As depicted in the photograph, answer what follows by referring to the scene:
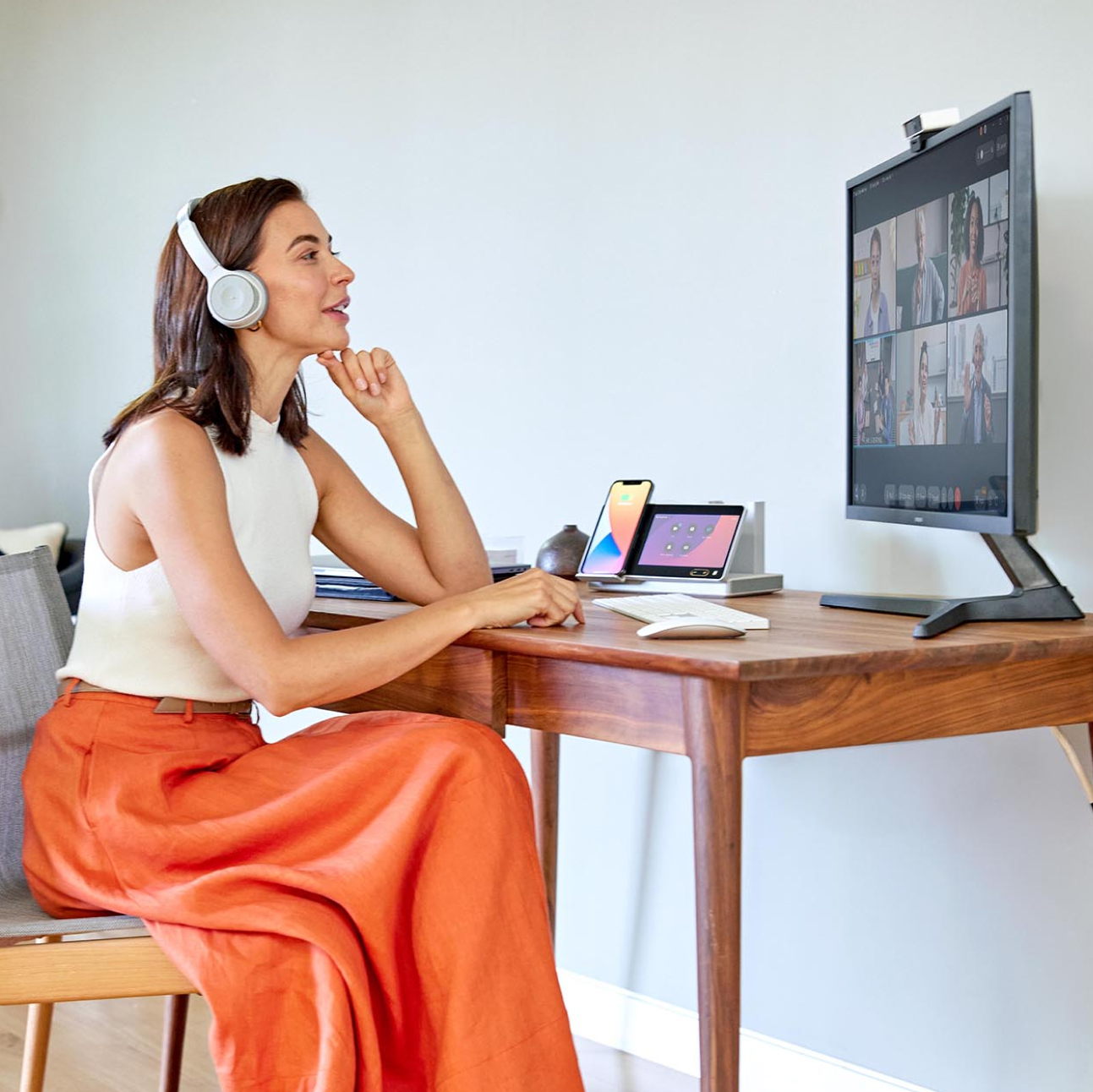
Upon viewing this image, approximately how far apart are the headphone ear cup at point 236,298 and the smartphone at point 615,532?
596mm

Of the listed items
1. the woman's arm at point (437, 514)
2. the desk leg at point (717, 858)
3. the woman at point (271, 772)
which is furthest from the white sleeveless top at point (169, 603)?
the desk leg at point (717, 858)

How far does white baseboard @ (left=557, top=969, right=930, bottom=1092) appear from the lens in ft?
6.50

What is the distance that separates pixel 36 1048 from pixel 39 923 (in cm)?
39

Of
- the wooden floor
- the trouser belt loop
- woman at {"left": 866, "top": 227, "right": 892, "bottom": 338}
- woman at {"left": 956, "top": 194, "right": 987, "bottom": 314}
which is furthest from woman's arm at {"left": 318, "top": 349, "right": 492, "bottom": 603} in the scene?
the wooden floor

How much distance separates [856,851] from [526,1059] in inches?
33.3

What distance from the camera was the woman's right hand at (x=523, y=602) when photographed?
1.46 meters

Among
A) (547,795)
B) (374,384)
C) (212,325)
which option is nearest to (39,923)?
(212,325)

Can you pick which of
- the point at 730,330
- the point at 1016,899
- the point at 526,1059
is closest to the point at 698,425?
the point at 730,330

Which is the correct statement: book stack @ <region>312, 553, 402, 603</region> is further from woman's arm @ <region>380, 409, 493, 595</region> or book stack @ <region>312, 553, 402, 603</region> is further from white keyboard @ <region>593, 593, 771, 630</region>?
white keyboard @ <region>593, 593, 771, 630</region>

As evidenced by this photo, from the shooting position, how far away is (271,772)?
56.2 inches

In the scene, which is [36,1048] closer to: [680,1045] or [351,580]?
[351,580]

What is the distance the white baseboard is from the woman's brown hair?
3.72 feet

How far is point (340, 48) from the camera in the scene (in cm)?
276

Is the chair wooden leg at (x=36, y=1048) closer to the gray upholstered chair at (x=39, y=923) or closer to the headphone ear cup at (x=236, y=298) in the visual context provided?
the gray upholstered chair at (x=39, y=923)
